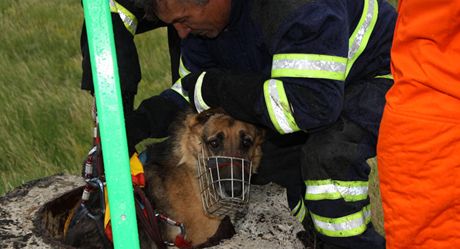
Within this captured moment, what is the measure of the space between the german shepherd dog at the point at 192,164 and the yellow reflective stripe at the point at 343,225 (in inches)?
20.6

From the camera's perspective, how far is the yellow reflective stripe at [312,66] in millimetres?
2990

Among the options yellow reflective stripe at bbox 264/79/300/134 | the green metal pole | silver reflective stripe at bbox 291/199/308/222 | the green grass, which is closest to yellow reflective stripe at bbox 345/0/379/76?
yellow reflective stripe at bbox 264/79/300/134

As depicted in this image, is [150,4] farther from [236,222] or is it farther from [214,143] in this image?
[236,222]

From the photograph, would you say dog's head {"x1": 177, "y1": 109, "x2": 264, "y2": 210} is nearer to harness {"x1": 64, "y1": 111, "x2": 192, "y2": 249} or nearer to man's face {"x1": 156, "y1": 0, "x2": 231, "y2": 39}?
harness {"x1": 64, "y1": 111, "x2": 192, "y2": 249}

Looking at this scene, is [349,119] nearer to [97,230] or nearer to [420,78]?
[420,78]

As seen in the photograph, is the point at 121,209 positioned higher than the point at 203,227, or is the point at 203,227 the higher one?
the point at 121,209

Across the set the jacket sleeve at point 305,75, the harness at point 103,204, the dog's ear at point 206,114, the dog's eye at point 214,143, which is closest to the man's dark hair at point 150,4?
the jacket sleeve at point 305,75

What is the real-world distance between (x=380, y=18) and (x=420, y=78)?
1269 millimetres

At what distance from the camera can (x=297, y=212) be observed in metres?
4.07

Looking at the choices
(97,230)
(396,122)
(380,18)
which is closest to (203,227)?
(97,230)

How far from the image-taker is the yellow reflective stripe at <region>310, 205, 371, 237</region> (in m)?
3.36

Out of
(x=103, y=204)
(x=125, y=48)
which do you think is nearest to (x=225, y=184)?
(x=103, y=204)

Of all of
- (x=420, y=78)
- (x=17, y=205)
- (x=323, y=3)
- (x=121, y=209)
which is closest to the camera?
(x=121, y=209)

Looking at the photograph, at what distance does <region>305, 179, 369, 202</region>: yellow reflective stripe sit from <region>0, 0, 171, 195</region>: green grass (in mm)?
2339
